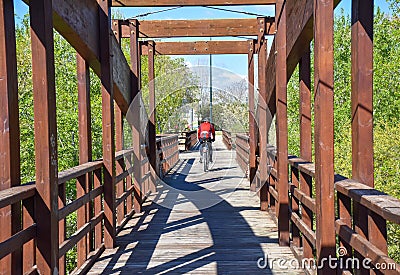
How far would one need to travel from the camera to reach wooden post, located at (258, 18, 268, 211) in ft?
23.1

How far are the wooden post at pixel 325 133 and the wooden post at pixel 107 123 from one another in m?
2.39

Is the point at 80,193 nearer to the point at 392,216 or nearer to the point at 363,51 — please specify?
the point at 363,51

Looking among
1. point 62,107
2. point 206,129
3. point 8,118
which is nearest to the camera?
point 8,118

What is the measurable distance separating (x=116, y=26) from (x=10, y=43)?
14.8 ft

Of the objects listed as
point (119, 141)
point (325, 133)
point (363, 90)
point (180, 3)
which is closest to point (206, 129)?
point (119, 141)

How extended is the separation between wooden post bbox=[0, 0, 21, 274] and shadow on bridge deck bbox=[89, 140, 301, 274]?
4.91 feet

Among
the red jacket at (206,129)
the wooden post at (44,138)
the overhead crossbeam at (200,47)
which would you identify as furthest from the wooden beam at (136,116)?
the red jacket at (206,129)

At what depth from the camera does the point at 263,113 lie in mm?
7422

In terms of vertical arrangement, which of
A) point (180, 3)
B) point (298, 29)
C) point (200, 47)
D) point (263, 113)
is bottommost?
point (263, 113)

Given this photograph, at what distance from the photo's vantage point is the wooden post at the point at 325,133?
3102 mm

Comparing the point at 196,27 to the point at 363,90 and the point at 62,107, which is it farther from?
the point at 62,107

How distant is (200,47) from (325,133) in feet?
21.3

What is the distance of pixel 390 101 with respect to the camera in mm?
19797

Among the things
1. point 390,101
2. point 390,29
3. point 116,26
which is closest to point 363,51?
point 116,26
